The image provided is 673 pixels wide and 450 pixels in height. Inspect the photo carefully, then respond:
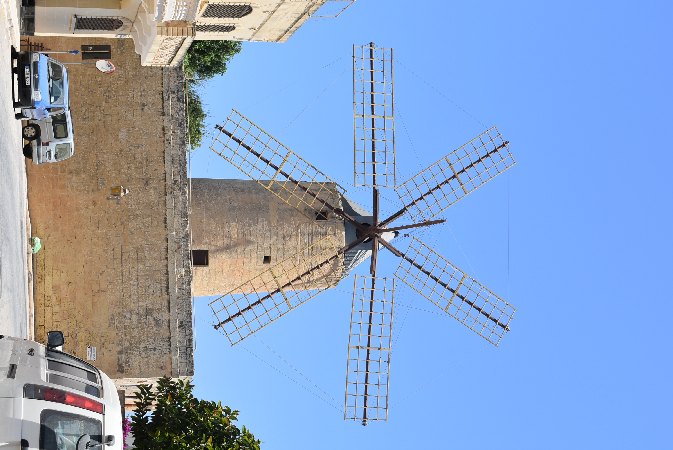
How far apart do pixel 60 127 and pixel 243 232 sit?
3.99m

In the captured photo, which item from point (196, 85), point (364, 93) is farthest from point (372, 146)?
point (196, 85)

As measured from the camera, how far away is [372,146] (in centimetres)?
2116

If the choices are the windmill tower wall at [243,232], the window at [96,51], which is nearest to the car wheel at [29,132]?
the window at [96,51]

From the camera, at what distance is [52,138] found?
19328 millimetres

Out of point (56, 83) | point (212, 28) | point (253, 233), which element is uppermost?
point (212, 28)

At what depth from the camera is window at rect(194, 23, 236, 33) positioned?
1978cm

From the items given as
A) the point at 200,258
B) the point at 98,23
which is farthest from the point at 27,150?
the point at 200,258

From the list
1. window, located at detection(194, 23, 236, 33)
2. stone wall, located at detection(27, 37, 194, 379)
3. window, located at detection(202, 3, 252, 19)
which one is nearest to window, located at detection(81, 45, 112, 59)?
stone wall, located at detection(27, 37, 194, 379)

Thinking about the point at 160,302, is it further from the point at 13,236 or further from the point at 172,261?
the point at 13,236

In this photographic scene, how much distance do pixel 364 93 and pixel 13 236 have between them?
7618 mm

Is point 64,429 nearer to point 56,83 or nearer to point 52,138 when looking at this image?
point 52,138

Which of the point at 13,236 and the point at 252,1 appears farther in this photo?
the point at 252,1

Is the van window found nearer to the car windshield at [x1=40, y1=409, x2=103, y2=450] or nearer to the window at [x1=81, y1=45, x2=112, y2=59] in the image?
the window at [x1=81, y1=45, x2=112, y2=59]

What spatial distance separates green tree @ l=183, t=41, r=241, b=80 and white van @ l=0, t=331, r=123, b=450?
1702 cm
